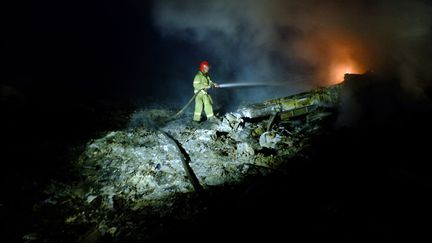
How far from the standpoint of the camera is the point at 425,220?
292 centimetres

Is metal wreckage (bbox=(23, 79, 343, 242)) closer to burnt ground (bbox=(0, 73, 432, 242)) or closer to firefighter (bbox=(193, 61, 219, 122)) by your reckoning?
burnt ground (bbox=(0, 73, 432, 242))

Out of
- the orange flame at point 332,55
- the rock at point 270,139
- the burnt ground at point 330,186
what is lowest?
the burnt ground at point 330,186

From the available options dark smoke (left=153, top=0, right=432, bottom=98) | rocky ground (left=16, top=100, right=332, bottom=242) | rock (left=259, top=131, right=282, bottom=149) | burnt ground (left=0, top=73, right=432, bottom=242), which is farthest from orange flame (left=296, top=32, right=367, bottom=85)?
rock (left=259, top=131, right=282, bottom=149)

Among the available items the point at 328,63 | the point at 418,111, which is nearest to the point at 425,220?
the point at 418,111

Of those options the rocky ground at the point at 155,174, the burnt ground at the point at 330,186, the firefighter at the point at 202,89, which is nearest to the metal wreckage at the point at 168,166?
the rocky ground at the point at 155,174

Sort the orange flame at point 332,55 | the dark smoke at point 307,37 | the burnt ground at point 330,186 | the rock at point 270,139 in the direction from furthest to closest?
the orange flame at point 332,55
the dark smoke at point 307,37
the rock at point 270,139
the burnt ground at point 330,186

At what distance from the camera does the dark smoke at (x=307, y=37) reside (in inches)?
286

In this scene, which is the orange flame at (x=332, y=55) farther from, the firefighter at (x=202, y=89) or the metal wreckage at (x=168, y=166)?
the firefighter at (x=202, y=89)

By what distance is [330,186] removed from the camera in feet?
12.4

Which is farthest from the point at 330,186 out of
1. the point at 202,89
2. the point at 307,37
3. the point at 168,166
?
the point at 307,37

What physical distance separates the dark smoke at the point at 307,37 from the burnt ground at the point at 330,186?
1.32 m

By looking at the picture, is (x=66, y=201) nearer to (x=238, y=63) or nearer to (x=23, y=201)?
(x=23, y=201)

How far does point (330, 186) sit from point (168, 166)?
273 centimetres

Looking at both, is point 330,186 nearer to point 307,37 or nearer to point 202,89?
point 202,89
